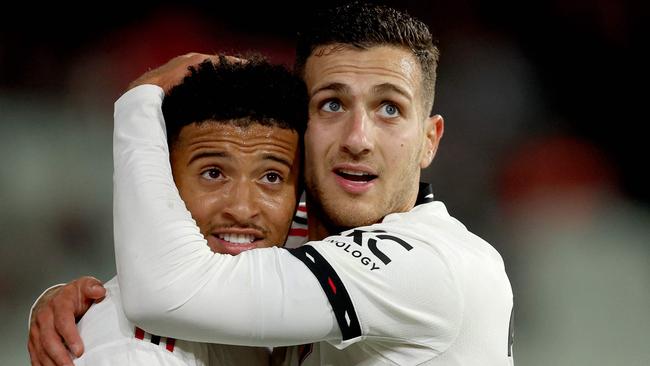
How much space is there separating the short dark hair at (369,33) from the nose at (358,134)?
253 millimetres

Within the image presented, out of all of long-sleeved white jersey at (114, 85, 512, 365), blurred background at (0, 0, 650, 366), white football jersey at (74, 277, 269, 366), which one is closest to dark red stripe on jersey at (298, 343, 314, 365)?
long-sleeved white jersey at (114, 85, 512, 365)

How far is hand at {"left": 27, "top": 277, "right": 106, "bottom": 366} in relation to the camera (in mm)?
2105

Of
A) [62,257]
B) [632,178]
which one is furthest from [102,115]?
[632,178]

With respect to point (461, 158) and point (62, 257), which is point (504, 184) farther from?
point (62, 257)

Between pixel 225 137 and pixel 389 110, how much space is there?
59 cm

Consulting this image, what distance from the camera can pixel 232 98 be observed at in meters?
2.35

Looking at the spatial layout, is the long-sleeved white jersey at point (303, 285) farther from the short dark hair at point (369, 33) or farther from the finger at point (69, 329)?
the short dark hair at point (369, 33)

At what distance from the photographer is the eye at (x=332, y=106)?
260 cm

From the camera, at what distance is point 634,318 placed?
4.66 metres

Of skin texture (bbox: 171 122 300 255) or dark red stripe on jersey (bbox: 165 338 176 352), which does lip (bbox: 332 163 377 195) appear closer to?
skin texture (bbox: 171 122 300 255)

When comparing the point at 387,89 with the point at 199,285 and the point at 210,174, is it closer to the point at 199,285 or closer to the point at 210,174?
the point at 210,174

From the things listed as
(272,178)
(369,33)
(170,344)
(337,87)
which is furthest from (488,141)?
(170,344)

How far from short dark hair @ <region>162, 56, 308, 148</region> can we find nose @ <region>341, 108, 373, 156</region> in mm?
155

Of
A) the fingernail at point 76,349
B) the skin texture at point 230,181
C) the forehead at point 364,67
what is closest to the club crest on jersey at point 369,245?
the skin texture at point 230,181
